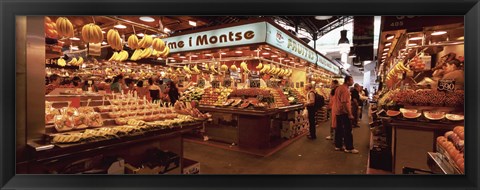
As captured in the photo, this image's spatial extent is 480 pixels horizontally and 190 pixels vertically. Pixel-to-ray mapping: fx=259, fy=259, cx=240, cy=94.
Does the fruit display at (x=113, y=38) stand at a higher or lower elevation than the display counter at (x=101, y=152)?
higher

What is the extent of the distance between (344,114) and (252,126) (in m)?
2.25

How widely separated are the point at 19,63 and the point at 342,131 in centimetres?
621

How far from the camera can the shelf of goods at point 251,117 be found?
6152 mm

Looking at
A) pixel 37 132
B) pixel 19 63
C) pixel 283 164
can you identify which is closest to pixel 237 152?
pixel 283 164

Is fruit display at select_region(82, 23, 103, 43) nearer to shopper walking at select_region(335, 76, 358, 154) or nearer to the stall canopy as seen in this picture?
the stall canopy

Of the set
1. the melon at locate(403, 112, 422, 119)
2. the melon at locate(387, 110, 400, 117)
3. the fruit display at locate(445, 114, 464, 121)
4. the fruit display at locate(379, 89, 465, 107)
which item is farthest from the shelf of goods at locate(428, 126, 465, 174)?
the fruit display at locate(379, 89, 465, 107)

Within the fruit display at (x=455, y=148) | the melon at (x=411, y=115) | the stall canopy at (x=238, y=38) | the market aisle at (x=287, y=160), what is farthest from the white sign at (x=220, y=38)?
the fruit display at (x=455, y=148)

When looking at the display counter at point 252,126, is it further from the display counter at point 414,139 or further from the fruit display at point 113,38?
the fruit display at point 113,38

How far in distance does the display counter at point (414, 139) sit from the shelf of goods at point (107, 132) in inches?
127

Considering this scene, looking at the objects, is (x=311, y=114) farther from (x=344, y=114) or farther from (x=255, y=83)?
(x=255, y=83)

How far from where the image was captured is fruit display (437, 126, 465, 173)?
228cm
